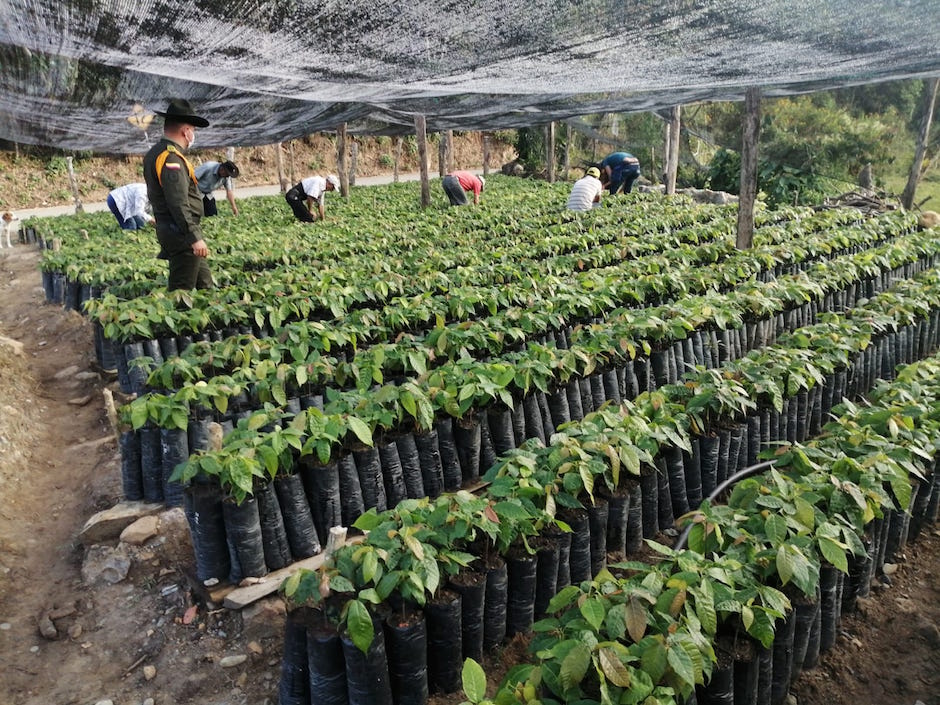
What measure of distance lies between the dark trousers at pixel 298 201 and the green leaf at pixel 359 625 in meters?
10.3

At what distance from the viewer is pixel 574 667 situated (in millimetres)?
1728

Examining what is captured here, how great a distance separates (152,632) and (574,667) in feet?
7.32

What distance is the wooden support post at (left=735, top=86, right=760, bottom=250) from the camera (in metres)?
6.77

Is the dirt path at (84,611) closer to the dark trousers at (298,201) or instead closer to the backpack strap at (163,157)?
the backpack strap at (163,157)

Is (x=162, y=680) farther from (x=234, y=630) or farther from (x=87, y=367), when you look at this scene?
(x=87, y=367)

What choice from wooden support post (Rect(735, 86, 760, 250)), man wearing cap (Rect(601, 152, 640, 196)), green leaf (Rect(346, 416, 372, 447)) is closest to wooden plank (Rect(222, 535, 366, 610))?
green leaf (Rect(346, 416, 372, 447))

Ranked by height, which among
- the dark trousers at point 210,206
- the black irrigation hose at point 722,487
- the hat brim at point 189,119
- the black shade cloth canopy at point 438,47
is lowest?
the black irrigation hose at point 722,487

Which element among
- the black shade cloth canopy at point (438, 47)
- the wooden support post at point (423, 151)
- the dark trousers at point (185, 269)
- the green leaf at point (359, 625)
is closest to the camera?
the green leaf at point (359, 625)

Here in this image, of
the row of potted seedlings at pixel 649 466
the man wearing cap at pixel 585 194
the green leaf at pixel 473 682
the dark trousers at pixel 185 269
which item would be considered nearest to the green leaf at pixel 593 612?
the green leaf at pixel 473 682

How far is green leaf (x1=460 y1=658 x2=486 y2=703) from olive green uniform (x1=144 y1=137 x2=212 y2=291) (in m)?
4.87

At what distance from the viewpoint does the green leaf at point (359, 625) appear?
6.64 feet

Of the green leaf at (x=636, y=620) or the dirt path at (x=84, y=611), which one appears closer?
the green leaf at (x=636, y=620)

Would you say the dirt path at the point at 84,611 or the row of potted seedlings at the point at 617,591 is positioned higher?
the row of potted seedlings at the point at 617,591

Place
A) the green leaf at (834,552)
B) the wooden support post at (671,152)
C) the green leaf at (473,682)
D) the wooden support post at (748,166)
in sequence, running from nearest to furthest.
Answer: the green leaf at (473,682) < the green leaf at (834,552) < the wooden support post at (748,166) < the wooden support post at (671,152)
